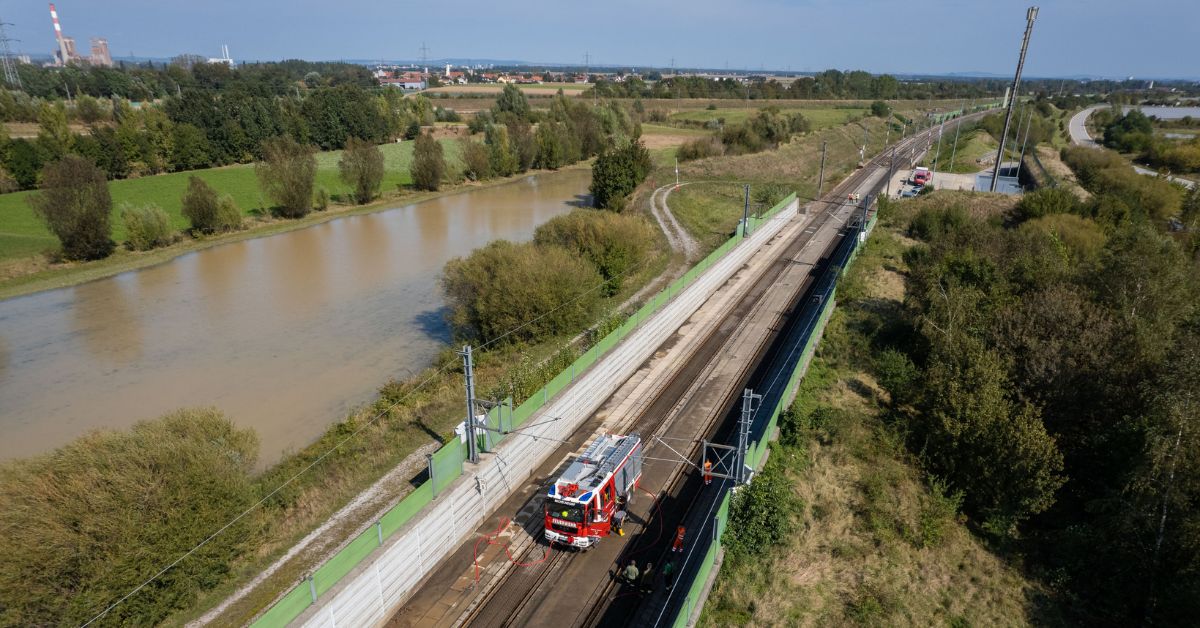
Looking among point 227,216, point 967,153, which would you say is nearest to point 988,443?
point 227,216

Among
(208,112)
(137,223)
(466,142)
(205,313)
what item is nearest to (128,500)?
(205,313)

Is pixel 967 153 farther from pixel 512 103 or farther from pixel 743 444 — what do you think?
pixel 743 444

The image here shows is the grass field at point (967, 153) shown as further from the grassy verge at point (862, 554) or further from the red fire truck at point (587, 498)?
the red fire truck at point (587, 498)

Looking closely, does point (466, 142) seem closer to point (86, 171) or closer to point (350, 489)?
point (86, 171)

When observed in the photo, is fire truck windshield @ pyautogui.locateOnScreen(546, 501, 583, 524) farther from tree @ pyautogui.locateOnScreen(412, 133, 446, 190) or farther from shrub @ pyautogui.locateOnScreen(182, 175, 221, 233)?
tree @ pyautogui.locateOnScreen(412, 133, 446, 190)

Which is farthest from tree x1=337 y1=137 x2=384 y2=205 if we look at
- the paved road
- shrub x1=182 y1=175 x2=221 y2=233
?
the paved road

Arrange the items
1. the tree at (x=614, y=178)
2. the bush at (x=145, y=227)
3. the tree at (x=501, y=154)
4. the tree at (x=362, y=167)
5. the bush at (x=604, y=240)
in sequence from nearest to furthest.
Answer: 1. the bush at (x=604, y=240)
2. the bush at (x=145, y=227)
3. the tree at (x=614, y=178)
4. the tree at (x=362, y=167)
5. the tree at (x=501, y=154)

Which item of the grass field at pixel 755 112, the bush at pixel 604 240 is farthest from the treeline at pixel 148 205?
the grass field at pixel 755 112
